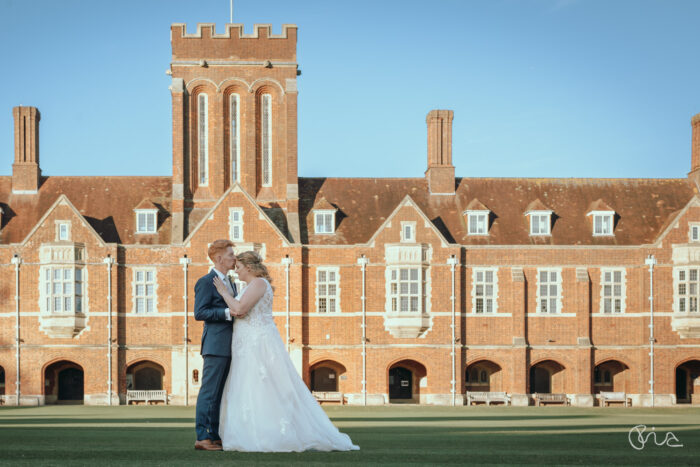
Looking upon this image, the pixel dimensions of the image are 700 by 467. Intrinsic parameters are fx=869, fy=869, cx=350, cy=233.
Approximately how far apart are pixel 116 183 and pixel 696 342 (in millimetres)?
27241

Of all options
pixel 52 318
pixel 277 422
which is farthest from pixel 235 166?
pixel 277 422

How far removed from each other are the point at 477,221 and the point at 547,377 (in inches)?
341

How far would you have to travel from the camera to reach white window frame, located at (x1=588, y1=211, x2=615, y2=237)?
39.6m

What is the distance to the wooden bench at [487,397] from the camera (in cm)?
3728

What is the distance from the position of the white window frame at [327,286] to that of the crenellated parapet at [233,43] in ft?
33.0

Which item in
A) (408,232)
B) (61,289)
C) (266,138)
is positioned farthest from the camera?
(266,138)

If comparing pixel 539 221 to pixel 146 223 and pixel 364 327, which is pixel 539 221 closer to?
pixel 364 327

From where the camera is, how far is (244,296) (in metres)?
10.3

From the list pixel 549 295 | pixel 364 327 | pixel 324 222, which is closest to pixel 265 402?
pixel 364 327

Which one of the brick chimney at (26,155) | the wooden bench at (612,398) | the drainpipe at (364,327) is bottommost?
the wooden bench at (612,398)

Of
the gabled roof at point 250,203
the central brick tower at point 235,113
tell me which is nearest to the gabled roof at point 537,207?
the central brick tower at point 235,113

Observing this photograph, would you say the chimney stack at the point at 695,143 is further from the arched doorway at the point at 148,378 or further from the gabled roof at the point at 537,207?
the arched doorway at the point at 148,378

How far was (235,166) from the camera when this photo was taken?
4000 cm

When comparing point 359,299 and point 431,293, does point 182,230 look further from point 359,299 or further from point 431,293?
point 431,293
